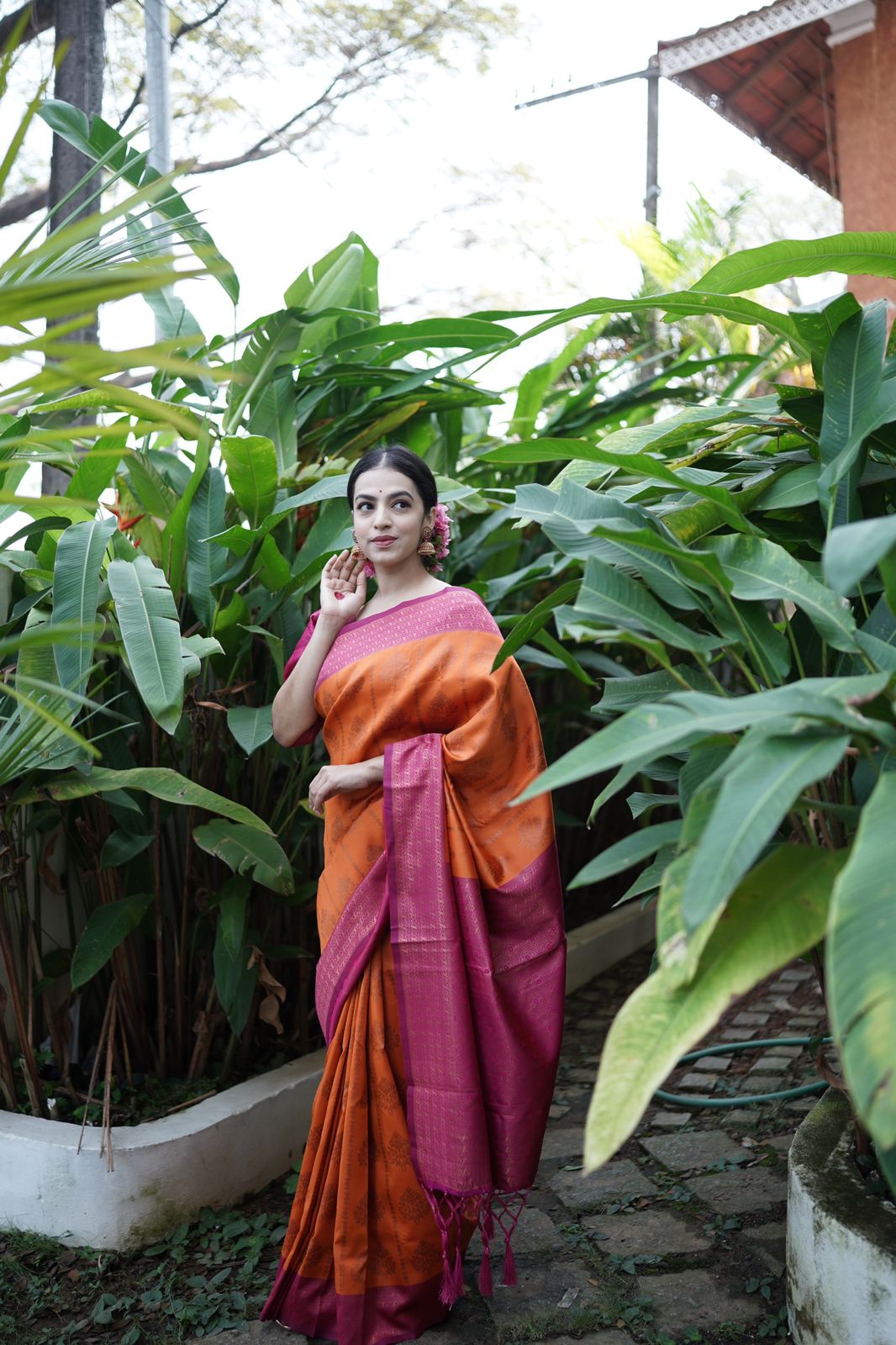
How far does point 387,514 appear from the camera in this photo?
6.16ft

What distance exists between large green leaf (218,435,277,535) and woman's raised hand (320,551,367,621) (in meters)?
0.32

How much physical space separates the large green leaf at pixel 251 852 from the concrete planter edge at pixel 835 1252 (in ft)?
3.12

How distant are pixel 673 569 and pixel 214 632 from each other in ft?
3.46

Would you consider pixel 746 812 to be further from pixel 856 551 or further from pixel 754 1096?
pixel 754 1096

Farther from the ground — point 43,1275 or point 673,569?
point 673,569

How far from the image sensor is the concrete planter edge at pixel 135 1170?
6.67 feet

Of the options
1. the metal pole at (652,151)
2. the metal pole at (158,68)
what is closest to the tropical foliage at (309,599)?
the metal pole at (158,68)

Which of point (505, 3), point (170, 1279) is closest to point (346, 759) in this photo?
point (170, 1279)

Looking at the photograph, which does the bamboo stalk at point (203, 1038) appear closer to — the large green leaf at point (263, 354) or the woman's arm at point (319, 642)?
the woman's arm at point (319, 642)

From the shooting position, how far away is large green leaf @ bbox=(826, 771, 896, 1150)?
2.66ft

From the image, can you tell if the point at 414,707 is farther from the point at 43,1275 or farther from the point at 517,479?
the point at 517,479

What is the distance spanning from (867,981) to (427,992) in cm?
101

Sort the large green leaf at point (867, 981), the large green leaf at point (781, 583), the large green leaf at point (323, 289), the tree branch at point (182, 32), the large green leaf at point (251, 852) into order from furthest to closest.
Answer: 1. the tree branch at point (182, 32)
2. the large green leaf at point (323, 289)
3. the large green leaf at point (251, 852)
4. the large green leaf at point (781, 583)
5. the large green leaf at point (867, 981)

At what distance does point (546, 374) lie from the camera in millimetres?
3234
